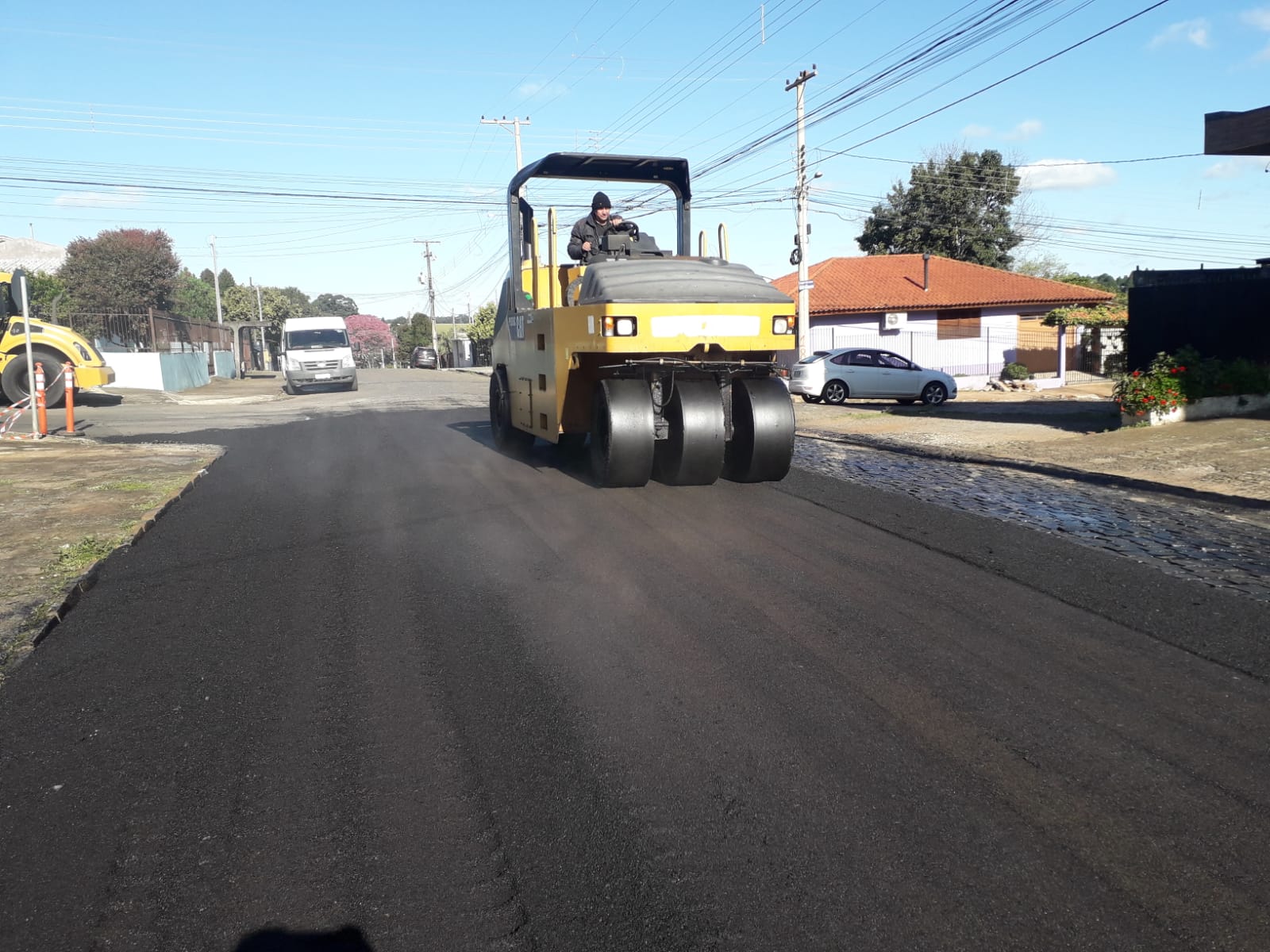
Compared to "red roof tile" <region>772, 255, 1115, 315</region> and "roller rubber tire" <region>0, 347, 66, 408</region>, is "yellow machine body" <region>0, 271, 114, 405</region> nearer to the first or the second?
"roller rubber tire" <region>0, 347, 66, 408</region>

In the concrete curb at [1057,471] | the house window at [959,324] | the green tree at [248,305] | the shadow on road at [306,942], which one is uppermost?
the green tree at [248,305]

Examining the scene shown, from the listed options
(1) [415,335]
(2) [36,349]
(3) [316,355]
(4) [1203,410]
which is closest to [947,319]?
(3) [316,355]

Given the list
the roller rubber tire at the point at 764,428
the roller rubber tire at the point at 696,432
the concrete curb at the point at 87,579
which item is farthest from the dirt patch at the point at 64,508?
the roller rubber tire at the point at 764,428

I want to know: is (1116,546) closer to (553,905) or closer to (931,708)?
(931,708)

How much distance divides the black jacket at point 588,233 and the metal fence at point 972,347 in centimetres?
2497

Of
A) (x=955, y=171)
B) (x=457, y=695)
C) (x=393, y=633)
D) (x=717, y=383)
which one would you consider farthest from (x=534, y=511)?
(x=955, y=171)

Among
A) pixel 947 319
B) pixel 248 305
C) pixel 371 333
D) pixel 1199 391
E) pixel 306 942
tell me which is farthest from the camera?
pixel 371 333

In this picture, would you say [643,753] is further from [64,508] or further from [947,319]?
[947,319]

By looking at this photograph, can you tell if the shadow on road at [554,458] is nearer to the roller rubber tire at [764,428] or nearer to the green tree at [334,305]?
the roller rubber tire at [764,428]

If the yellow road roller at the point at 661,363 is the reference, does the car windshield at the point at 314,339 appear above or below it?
above

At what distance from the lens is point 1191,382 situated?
14.0 metres

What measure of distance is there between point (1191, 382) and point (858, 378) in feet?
32.3

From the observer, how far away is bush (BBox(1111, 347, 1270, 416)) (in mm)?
13852

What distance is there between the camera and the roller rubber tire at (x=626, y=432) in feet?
29.9
